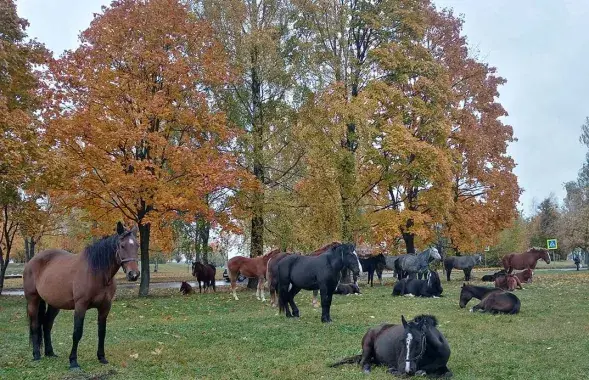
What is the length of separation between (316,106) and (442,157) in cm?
680

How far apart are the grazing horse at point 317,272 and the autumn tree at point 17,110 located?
32.6 ft

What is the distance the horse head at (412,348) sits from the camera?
7.86 m

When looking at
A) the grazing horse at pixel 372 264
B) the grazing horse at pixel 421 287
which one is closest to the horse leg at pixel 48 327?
the grazing horse at pixel 421 287

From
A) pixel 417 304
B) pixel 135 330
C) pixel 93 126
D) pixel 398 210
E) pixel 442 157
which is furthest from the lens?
pixel 398 210

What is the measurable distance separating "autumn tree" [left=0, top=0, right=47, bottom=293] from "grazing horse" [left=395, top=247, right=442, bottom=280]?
17.8 meters

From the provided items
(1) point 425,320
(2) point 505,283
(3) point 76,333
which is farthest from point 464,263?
(3) point 76,333

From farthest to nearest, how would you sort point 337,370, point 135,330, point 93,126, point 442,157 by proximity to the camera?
point 442,157, point 93,126, point 135,330, point 337,370

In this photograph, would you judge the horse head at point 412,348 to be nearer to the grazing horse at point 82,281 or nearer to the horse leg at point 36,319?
the grazing horse at point 82,281

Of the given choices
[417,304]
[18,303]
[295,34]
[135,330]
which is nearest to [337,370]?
[135,330]

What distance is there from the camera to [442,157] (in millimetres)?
27688

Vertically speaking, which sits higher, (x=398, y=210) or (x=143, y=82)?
(x=143, y=82)

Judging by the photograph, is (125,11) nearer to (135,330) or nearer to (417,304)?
(135,330)

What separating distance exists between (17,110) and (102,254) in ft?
45.2

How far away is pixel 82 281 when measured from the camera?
30.3 ft
